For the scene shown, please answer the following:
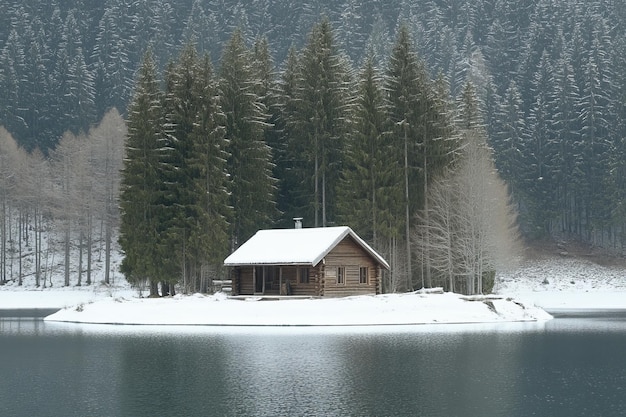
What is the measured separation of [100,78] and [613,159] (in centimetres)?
7081

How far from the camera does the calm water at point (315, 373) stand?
21484 millimetres

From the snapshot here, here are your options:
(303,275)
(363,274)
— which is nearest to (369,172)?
(363,274)

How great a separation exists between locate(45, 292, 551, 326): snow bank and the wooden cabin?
383 cm

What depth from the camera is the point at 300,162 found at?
228ft

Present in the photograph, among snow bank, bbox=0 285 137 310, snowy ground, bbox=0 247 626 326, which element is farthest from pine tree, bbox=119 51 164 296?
snowy ground, bbox=0 247 626 326

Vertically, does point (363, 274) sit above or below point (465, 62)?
below

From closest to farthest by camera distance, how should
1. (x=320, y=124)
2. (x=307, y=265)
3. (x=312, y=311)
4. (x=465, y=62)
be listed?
(x=312, y=311)
(x=307, y=265)
(x=320, y=124)
(x=465, y=62)

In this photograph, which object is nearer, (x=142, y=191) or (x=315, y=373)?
(x=315, y=373)

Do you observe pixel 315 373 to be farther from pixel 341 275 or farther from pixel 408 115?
pixel 408 115

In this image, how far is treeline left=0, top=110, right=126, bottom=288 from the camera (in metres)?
78.4

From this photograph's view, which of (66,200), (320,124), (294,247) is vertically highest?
→ (320,124)

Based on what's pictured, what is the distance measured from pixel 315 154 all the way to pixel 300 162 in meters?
2.76

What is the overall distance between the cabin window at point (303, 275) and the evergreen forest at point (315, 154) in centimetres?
766

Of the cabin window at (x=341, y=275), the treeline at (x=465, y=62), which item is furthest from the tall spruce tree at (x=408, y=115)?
the cabin window at (x=341, y=275)
